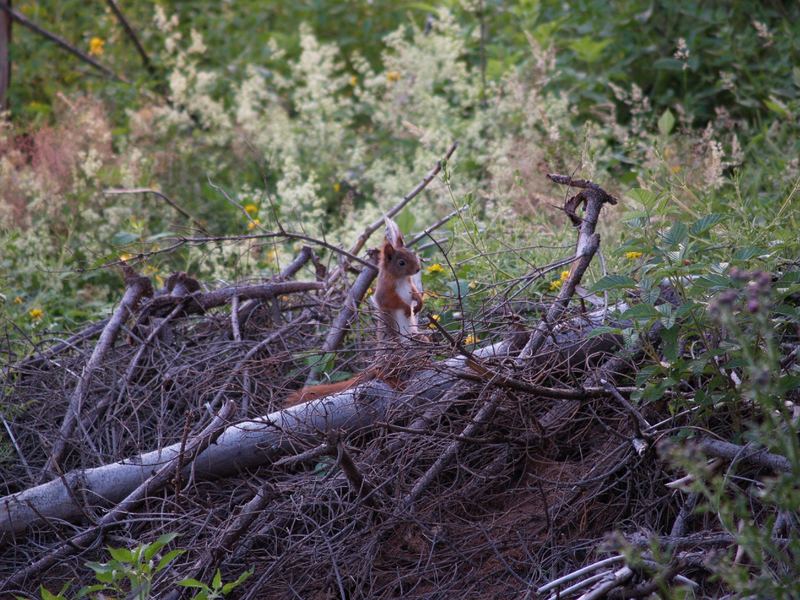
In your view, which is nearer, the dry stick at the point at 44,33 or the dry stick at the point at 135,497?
the dry stick at the point at 135,497

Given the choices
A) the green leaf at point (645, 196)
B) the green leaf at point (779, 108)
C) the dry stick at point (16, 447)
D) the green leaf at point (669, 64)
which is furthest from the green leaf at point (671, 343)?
the green leaf at point (669, 64)

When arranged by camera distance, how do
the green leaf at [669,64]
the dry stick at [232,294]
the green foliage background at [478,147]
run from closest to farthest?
1. the green foliage background at [478,147]
2. the dry stick at [232,294]
3. the green leaf at [669,64]

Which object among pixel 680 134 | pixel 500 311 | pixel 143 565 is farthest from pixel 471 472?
pixel 680 134

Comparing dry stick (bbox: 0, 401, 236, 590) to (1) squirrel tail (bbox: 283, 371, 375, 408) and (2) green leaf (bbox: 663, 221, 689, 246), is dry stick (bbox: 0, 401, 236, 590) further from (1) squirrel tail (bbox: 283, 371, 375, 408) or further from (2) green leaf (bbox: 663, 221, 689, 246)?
(2) green leaf (bbox: 663, 221, 689, 246)

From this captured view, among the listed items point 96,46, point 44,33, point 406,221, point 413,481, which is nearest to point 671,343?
point 413,481

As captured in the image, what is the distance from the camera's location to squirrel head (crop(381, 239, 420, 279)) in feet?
11.1

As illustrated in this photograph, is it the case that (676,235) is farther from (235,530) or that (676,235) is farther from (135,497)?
(135,497)

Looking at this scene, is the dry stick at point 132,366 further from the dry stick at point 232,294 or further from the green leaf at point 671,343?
the green leaf at point 671,343

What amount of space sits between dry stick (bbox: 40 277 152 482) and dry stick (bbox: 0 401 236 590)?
0.27 metres

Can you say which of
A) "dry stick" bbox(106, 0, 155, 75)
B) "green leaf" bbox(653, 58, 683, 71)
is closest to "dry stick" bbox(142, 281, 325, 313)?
"green leaf" bbox(653, 58, 683, 71)

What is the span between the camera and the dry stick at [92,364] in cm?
303

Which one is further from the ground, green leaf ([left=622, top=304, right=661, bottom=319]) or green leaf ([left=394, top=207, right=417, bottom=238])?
green leaf ([left=622, top=304, right=661, bottom=319])

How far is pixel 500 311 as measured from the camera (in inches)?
118

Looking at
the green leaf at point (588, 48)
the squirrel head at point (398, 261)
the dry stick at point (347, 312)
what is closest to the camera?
the dry stick at point (347, 312)
